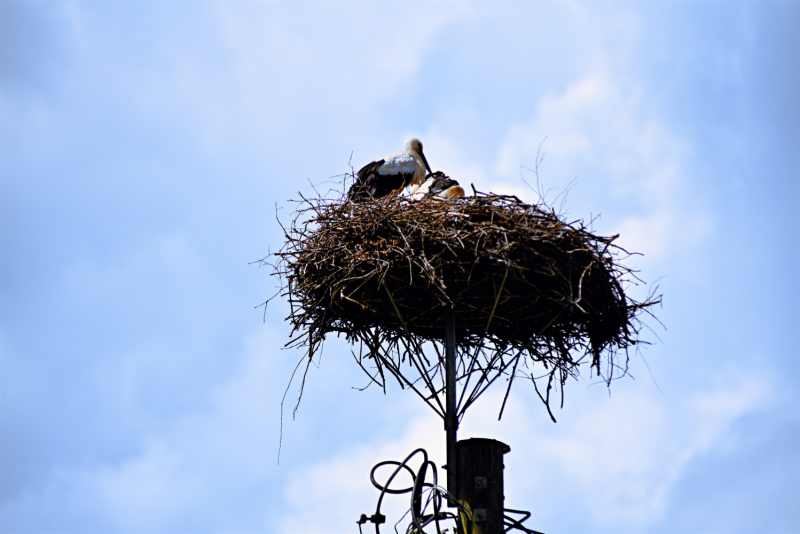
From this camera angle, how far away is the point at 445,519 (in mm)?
6449

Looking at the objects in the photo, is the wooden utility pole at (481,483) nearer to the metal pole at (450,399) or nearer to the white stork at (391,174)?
the metal pole at (450,399)

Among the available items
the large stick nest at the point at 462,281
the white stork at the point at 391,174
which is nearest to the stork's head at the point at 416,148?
the white stork at the point at 391,174

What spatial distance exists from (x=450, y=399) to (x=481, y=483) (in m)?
0.67

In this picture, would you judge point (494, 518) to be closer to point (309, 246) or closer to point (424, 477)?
point (424, 477)

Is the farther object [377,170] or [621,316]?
[377,170]

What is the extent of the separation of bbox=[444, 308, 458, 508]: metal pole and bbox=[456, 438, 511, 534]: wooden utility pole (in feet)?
0.18

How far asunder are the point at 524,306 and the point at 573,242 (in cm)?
55

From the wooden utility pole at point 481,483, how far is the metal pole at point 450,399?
2.1 inches

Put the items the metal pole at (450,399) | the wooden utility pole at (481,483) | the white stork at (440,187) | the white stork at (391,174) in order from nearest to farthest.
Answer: the wooden utility pole at (481,483) → the metal pole at (450,399) → the white stork at (440,187) → the white stork at (391,174)

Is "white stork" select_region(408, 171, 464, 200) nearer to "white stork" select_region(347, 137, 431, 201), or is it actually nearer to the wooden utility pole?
"white stork" select_region(347, 137, 431, 201)

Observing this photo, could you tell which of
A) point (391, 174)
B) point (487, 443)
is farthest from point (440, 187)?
point (487, 443)

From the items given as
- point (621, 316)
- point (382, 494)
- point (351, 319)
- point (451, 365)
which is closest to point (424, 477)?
point (382, 494)

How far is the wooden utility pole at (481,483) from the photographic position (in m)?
6.38

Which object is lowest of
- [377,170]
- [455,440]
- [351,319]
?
[455,440]
